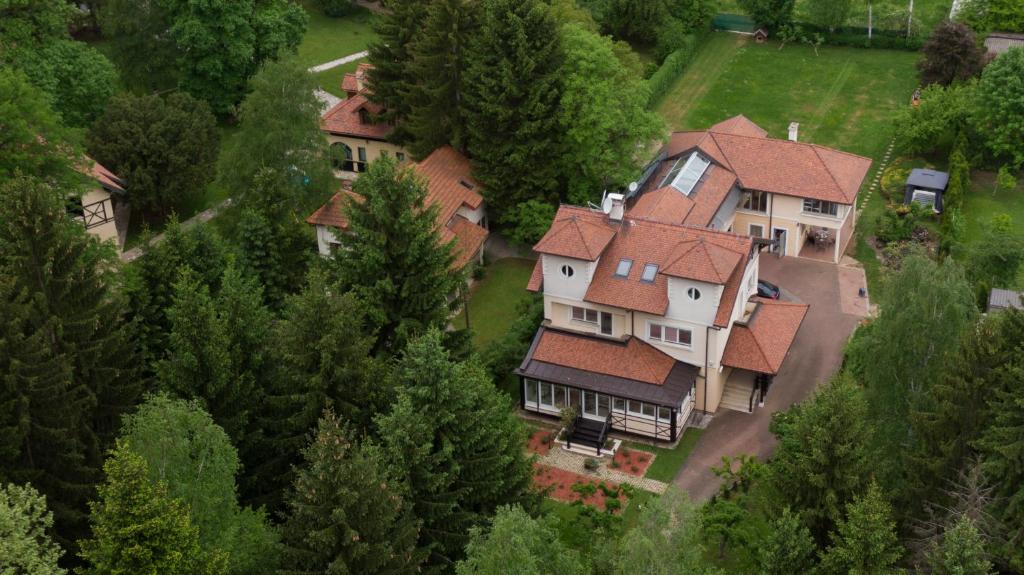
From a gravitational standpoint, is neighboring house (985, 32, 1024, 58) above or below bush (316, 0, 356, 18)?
above

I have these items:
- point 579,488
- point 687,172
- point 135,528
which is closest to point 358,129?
point 687,172

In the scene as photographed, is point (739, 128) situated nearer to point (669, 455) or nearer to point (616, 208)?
point (616, 208)

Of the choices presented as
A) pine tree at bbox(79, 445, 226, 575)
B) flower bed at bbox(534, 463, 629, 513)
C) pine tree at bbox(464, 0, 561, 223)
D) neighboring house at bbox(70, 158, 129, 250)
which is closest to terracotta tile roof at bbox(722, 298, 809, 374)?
flower bed at bbox(534, 463, 629, 513)

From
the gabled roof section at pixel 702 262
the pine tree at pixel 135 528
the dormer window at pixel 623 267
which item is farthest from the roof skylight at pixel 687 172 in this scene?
the pine tree at pixel 135 528

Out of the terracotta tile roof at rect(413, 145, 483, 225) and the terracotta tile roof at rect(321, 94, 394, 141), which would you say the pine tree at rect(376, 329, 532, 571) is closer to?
the terracotta tile roof at rect(413, 145, 483, 225)

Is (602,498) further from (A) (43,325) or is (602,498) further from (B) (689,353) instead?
(A) (43,325)

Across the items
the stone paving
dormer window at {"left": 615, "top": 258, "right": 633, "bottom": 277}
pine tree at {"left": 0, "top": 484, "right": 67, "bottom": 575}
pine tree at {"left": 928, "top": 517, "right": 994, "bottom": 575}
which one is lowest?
the stone paving
